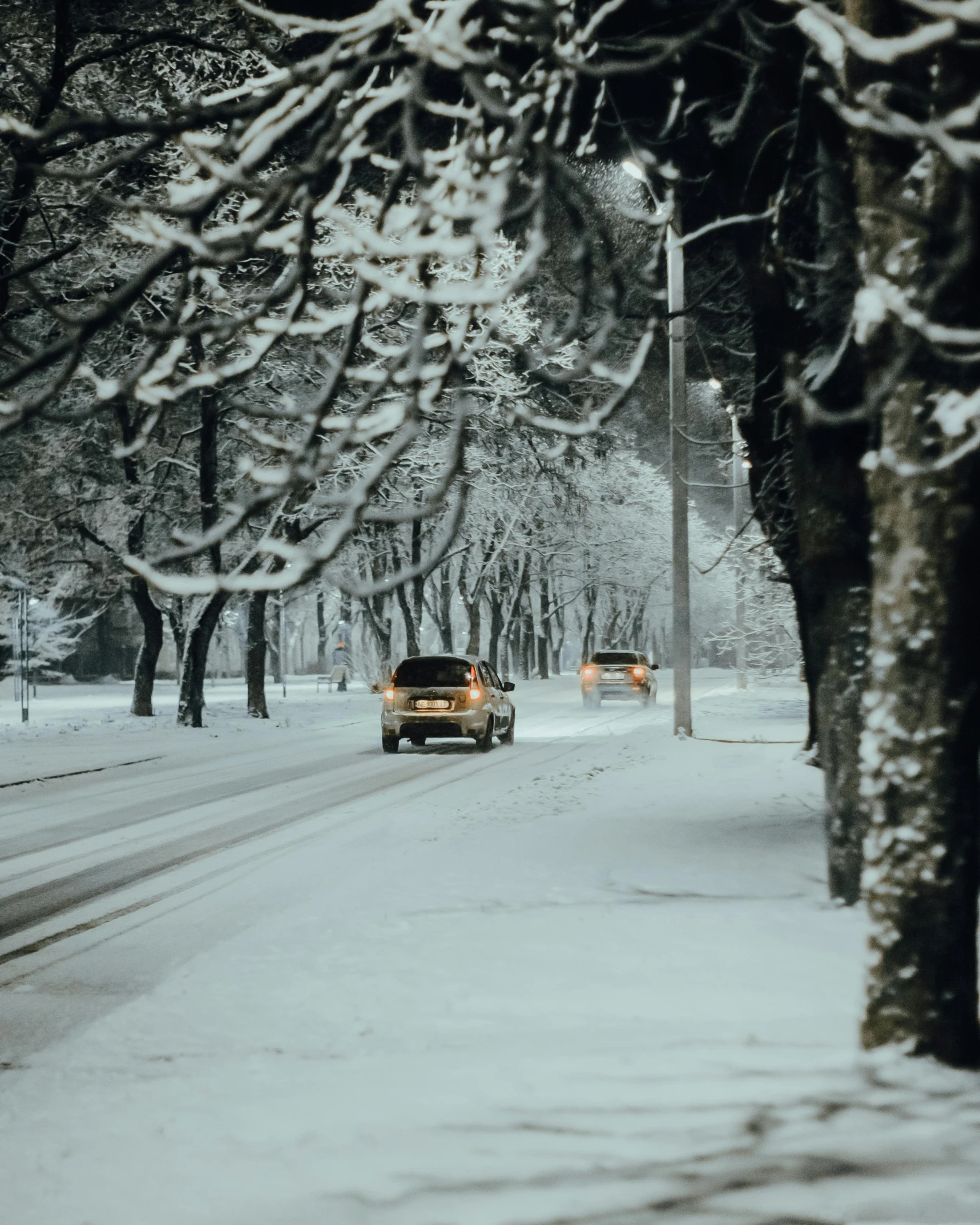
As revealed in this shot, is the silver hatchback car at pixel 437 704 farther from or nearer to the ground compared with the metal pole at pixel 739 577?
nearer to the ground

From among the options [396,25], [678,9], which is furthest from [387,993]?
[678,9]

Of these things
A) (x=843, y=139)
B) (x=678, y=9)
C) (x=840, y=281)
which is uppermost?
(x=678, y=9)

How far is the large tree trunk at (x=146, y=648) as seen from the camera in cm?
3072

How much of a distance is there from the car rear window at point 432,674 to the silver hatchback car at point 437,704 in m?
0.01

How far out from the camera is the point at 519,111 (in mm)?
4930

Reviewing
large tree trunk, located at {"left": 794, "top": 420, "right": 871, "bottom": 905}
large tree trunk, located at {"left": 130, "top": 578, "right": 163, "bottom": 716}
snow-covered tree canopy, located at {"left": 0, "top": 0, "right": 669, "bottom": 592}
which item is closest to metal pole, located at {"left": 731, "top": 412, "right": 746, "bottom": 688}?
large tree trunk, located at {"left": 130, "top": 578, "right": 163, "bottom": 716}

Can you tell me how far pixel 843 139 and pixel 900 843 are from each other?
4169 millimetres

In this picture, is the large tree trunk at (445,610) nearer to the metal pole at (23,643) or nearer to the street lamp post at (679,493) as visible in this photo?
the metal pole at (23,643)

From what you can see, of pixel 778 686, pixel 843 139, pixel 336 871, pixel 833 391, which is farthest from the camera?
pixel 778 686

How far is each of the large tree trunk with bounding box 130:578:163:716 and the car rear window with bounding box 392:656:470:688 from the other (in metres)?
10.9

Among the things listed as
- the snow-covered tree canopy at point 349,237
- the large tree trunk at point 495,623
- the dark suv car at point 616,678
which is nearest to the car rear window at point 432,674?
the dark suv car at point 616,678

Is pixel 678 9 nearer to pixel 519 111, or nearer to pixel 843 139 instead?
pixel 843 139

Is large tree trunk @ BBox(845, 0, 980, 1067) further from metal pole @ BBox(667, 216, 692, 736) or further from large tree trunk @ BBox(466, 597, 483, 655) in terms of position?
large tree trunk @ BBox(466, 597, 483, 655)

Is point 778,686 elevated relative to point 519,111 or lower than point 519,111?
lower
